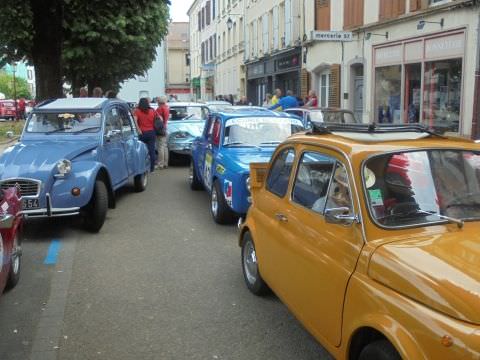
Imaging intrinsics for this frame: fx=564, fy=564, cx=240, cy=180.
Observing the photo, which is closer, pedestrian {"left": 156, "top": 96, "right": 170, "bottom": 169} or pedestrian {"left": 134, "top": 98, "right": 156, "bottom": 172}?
pedestrian {"left": 134, "top": 98, "right": 156, "bottom": 172}

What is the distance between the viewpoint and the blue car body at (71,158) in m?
7.04

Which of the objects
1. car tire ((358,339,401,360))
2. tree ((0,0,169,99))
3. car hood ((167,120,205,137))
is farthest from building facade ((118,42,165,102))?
car tire ((358,339,401,360))

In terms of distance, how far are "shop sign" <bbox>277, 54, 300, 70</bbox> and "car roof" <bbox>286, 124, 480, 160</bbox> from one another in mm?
22003

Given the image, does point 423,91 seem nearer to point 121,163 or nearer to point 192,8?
point 121,163

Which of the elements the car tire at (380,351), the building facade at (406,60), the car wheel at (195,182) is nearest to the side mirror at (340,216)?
the car tire at (380,351)

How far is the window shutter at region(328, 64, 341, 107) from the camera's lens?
20.4 m

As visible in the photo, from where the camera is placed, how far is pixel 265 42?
31.6m

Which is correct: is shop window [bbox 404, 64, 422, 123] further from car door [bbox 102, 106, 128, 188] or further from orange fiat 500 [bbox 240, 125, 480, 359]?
orange fiat 500 [bbox 240, 125, 480, 359]

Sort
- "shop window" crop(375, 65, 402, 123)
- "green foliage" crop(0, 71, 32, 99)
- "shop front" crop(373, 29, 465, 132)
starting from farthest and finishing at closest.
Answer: "green foliage" crop(0, 71, 32, 99) < "shop window" crop(375, 65, 402, 123) < "shop front" crop(373, 29, 465, 132)

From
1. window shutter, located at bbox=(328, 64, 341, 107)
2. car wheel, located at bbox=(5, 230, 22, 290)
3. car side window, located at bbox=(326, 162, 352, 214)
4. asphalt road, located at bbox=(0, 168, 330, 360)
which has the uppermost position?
window shutter, located at bbox=(328, 64, 341, 107)

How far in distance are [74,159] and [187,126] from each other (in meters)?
7.51

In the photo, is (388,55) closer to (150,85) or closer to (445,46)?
(445,46)

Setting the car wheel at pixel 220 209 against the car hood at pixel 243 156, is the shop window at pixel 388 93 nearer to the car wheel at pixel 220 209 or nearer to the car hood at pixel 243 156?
the car hood at pixel 243 156

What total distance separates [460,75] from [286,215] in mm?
11073
